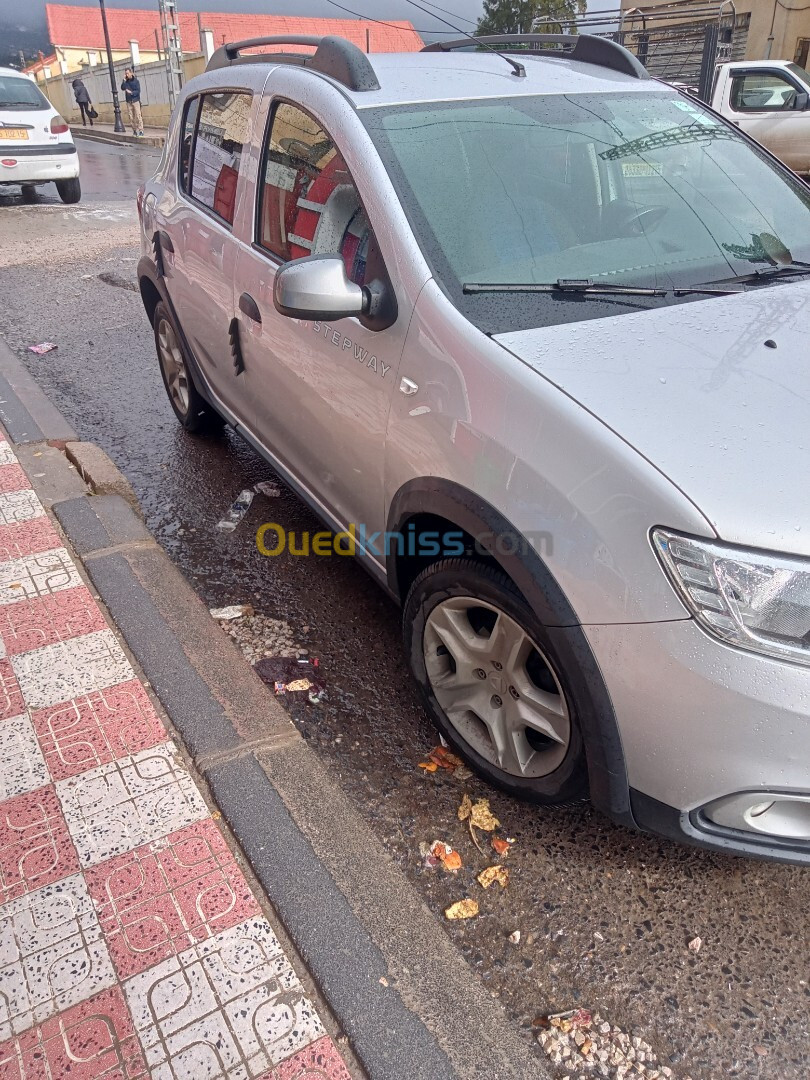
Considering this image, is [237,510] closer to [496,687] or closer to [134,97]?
[496,687]

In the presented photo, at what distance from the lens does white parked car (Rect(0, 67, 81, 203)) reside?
38.7 feet

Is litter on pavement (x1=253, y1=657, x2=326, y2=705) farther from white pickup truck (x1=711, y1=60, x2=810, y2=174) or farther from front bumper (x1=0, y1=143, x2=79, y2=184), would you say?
white pickup truck (x1=711, y1=60, x2=810, y2=174)

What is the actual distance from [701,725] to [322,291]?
1.50 metres

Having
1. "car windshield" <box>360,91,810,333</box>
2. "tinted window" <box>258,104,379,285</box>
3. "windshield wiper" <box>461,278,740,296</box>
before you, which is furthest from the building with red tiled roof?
"windshield wiper" <box>461,278,740,296</box>

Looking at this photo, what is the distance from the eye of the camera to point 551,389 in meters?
1.90

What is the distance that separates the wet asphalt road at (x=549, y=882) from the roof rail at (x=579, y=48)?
2.25 m

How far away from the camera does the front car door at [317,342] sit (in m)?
2.48

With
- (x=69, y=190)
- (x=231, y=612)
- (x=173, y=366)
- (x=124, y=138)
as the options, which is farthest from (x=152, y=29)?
(x=231, y=612)

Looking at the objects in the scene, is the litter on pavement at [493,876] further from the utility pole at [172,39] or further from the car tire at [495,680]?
the utility pole at [172,39]

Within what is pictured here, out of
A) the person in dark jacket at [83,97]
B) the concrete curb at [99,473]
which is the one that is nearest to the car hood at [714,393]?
the concrete curb at [99,473]

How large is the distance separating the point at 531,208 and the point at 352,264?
0.58m

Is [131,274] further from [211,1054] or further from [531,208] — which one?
[211,1054]

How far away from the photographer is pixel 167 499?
4238mm

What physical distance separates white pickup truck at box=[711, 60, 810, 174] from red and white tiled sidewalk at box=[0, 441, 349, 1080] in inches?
515
